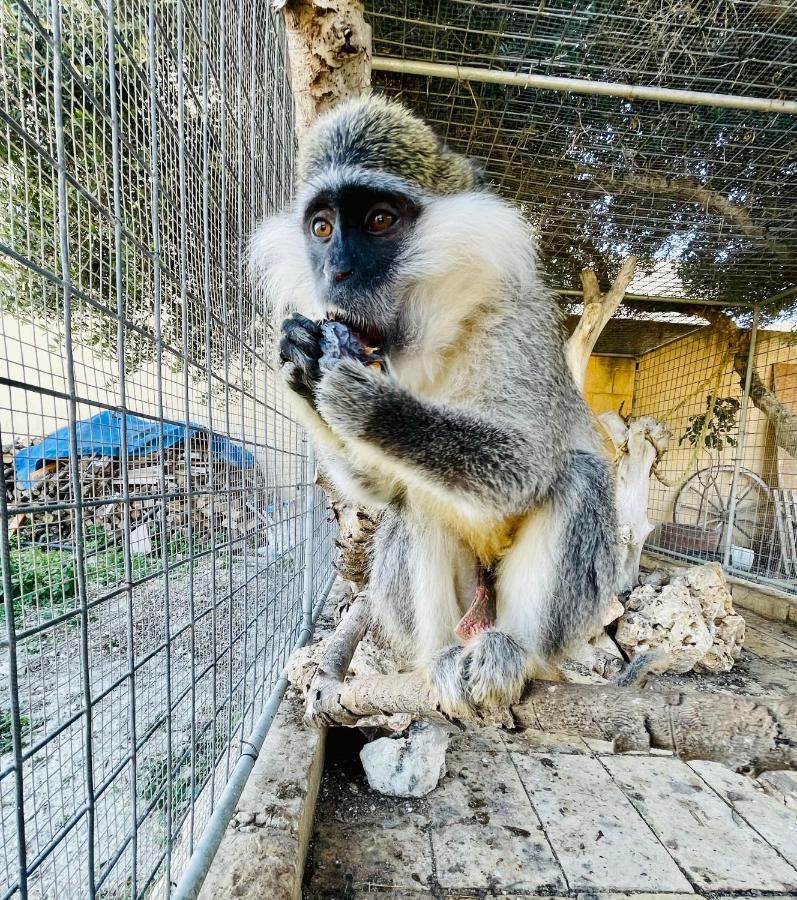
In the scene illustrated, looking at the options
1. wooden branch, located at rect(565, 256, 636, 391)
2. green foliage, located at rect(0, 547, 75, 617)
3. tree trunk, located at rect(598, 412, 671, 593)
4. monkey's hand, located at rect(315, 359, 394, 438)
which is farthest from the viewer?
tree trunk, located at rect(598, 412, 671, 593)

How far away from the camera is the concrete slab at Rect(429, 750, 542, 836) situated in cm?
252

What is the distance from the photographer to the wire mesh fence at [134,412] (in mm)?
960

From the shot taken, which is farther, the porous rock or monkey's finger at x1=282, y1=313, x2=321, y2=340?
the porous rock

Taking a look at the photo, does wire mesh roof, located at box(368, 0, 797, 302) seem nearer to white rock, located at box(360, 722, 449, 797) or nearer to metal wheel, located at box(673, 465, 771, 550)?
metal wheel, located at box(673, 465, 771, 550)

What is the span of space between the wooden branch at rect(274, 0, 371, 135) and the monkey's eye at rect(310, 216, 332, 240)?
0.94 m

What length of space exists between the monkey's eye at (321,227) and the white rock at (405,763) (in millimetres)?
2351

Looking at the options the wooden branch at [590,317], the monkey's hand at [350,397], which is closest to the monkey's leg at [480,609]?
the monkey's hand at [350,397]

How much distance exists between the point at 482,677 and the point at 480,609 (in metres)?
0.46

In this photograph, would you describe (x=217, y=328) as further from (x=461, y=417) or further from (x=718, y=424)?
(x=718, y=424)

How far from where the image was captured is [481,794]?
2.71 meters

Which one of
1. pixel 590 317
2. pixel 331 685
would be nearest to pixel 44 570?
pixel 331 685

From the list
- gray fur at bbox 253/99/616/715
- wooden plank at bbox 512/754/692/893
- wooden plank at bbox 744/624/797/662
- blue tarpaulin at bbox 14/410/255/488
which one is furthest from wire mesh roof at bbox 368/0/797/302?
wooden plank at bbox 512/754/692/893

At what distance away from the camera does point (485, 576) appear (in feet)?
7.22

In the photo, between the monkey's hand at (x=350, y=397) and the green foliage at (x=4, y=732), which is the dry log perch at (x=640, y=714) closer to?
the monkey's hand at (x=350, y=397)
